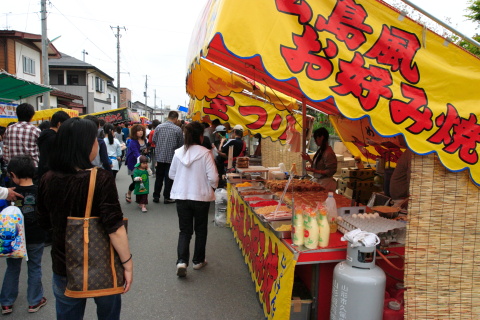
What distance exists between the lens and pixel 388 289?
319cm

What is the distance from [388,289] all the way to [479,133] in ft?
5.51

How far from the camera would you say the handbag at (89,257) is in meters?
1.99

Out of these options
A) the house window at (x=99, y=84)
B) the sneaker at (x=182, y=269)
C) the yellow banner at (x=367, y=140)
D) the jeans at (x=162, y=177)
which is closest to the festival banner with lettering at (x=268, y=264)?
the sneaker at (x=182, y=269)

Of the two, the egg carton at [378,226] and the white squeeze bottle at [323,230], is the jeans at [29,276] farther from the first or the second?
the egg carton at [378,226]

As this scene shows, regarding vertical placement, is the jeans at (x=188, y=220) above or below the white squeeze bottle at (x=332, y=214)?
below

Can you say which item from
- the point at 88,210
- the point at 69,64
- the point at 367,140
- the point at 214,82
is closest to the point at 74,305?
the point at 88,210

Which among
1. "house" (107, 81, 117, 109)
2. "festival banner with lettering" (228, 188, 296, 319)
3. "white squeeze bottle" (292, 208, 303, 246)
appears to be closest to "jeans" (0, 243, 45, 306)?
"festival banner with lettering" (228, 188, 296, 319)

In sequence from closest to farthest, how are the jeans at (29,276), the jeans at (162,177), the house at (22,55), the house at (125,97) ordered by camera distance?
1. the jeans at (29,276)
2. the jeans at (162,177)
3. the house at (22,55)
4. the house at (125,97)

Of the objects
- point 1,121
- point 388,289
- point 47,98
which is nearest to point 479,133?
point 388,289

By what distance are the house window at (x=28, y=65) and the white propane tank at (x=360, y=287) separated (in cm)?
2433

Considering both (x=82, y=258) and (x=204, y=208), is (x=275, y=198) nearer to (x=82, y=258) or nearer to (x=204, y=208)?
(x=204, y=208)

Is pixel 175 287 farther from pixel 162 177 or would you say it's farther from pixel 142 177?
pixel 162 177

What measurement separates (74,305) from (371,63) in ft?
8.66

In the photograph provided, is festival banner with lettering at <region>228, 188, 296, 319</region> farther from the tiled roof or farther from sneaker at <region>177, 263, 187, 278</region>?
the tiled roof
